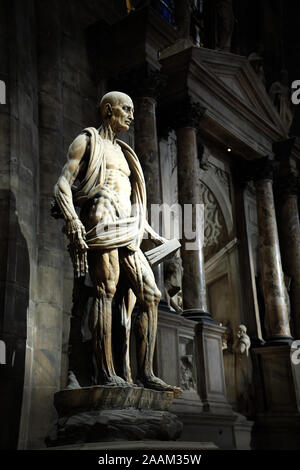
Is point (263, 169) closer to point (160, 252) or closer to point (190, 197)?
point (190, 197)

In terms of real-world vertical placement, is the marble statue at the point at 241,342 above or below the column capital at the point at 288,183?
below

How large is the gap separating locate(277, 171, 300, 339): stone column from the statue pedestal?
7820 millimetres

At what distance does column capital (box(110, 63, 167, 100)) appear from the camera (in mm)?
8039

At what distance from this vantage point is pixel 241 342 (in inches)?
382

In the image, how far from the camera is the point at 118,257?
4195 mm

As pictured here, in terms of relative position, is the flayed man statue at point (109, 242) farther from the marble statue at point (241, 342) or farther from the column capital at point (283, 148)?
the column capital at point (283, 148)

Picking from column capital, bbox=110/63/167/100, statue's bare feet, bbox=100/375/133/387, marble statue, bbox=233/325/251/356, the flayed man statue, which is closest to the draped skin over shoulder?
the flayed man statue

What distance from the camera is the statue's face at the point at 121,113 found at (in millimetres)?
4580

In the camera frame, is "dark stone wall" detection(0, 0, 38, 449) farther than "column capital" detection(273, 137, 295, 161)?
No

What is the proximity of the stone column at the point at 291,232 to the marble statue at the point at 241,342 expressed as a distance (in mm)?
1744

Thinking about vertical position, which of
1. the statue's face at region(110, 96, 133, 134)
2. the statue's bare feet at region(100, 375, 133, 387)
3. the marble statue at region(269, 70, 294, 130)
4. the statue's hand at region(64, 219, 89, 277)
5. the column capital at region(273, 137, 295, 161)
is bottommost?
the statue's bare feet at region(100, 375, 133, 387)

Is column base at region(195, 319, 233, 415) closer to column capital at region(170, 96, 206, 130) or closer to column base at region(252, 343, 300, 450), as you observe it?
column base at region(252, 343, 300, 450)

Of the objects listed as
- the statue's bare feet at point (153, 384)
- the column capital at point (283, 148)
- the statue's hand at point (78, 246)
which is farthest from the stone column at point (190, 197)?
the statue's hand at point (78, 246)

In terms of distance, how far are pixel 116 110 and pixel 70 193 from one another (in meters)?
0.98
